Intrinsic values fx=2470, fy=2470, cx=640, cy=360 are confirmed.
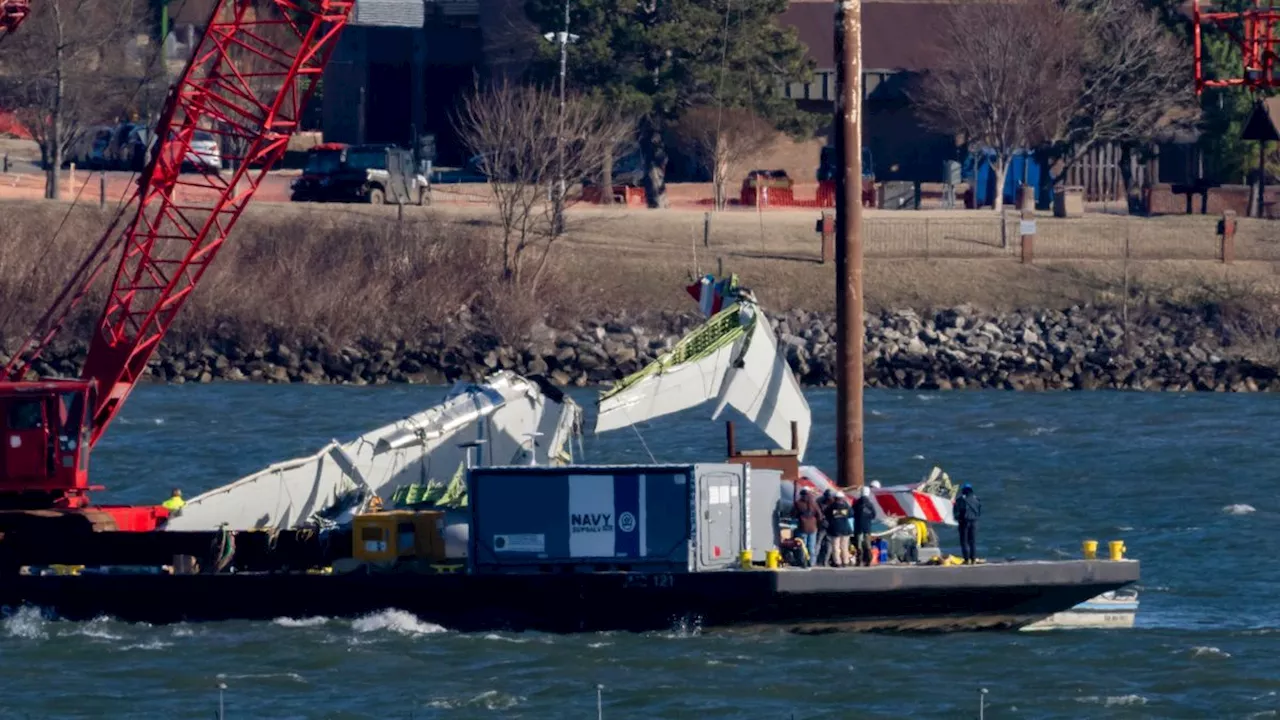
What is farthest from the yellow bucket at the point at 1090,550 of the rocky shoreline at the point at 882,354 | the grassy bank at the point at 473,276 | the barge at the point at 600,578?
the grassy bank at the point at 473,276

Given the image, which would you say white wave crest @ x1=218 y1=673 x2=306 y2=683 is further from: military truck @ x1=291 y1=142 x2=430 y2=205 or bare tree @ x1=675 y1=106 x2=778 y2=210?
bare tree @ x1=675 y1=106 x2=778 y2=210

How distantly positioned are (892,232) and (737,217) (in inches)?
205

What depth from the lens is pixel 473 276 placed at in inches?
2714

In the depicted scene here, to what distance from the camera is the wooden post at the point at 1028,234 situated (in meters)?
70.6

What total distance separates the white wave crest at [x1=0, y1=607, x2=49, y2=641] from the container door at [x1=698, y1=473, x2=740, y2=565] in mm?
8581

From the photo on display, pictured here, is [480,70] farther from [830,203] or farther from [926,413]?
[926,413]

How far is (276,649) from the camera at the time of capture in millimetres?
30453

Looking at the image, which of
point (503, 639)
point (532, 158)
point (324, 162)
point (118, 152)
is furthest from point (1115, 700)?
point (118, 152)

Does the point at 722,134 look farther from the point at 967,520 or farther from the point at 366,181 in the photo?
the point at 967,520

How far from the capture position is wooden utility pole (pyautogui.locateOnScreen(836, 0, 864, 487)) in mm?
35062

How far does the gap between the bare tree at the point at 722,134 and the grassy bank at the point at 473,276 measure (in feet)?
23.1

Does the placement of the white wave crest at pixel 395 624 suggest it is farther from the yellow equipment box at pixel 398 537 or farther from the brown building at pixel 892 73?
the brown building at pixel 892 73

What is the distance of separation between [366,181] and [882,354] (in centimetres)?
1938

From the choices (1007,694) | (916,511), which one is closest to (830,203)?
(916,511)
